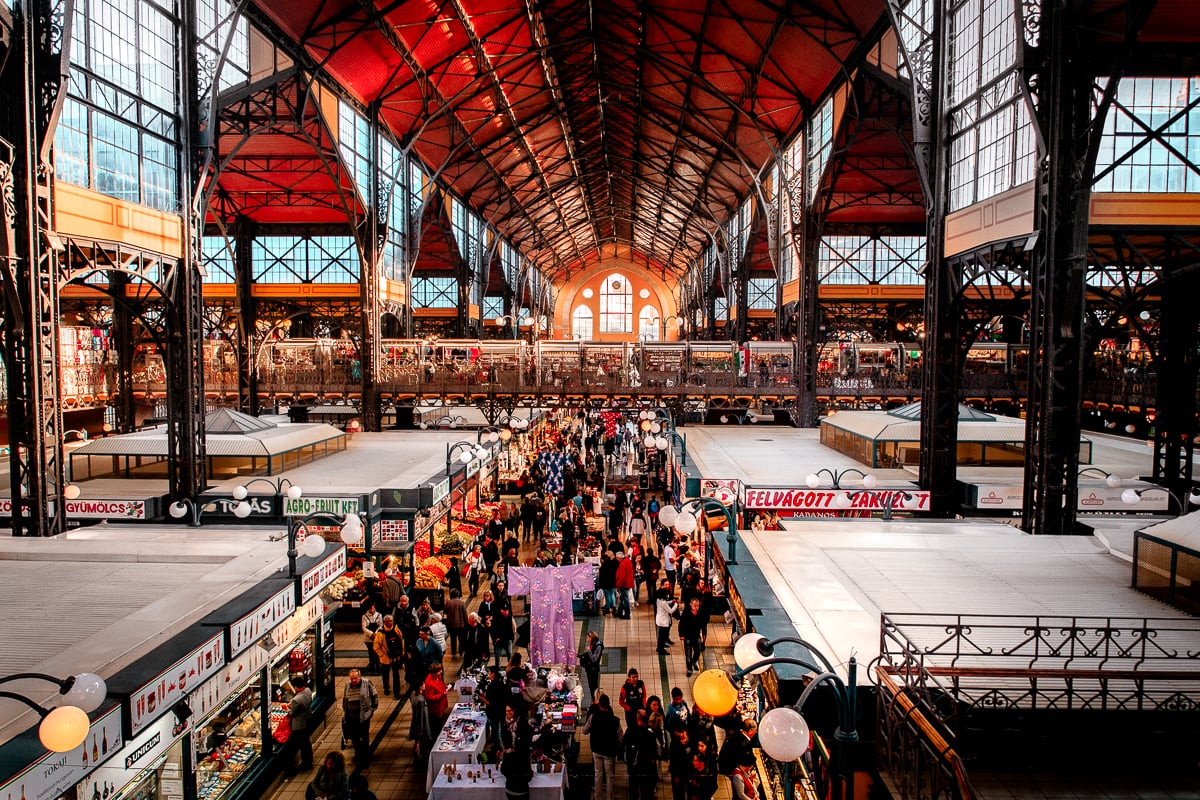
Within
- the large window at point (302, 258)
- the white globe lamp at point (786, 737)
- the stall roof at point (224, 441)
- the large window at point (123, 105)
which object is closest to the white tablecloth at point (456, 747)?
the white globe lamp at point (786, 737)

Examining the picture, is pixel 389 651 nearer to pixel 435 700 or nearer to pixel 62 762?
pixel 435 700

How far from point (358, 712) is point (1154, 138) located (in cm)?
1810

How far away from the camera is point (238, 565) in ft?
38.7

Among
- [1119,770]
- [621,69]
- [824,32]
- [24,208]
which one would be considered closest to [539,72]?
[621,69]

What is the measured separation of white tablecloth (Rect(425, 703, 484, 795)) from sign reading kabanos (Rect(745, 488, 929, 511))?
907 centimetres

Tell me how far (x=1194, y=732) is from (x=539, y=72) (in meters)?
35.3

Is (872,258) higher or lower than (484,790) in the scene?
higher

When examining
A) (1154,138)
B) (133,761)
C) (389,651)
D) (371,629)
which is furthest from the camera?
(1154,138)

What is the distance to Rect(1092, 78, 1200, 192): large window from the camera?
15734 millimetres

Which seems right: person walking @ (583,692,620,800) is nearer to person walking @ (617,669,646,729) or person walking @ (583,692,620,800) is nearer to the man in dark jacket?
the man in dark jacket

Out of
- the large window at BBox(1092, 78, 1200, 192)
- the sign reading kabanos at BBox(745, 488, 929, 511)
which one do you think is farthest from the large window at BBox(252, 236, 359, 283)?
the large window at BBox(1092, 78, 1200, 192)

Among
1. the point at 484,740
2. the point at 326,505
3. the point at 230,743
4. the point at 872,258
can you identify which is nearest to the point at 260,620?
the point at 230,743

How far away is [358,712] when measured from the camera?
1100 cm

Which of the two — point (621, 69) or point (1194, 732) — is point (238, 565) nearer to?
point (1194, 732)
